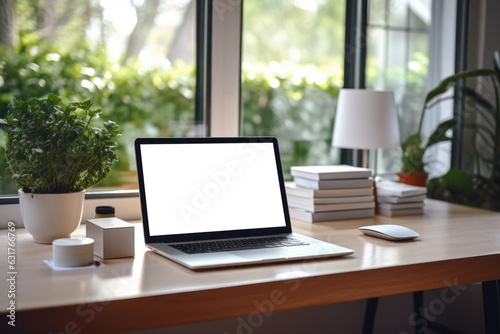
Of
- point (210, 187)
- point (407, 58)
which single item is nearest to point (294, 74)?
point (407, 58)

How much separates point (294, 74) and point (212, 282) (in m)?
2.42

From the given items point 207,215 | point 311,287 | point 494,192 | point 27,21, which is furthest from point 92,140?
point 494,192

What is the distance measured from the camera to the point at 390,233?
1.57 metres

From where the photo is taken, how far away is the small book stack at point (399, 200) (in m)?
1.98

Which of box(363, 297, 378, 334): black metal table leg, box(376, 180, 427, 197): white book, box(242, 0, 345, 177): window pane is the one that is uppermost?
box(242, 0, 345, 177): window pane

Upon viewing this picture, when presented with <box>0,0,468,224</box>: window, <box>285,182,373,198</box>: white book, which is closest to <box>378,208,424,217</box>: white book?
<box>285,182,373,198</box>: white book

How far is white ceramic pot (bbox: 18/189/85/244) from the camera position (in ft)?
4.72

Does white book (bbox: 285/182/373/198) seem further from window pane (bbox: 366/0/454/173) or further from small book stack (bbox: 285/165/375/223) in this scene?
window pane (bbox: 366/0/454/173)

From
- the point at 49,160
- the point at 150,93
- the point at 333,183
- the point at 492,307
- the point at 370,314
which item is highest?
the point at 150,93

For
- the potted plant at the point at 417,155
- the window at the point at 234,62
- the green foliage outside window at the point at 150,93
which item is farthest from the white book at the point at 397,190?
the green foliage outside window at the point at 150,93

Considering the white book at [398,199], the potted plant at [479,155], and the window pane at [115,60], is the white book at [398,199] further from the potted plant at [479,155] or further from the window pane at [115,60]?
the window pane at [115,60]

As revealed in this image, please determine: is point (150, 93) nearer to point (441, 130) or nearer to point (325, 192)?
point (441, 130)

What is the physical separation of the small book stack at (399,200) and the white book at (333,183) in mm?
93

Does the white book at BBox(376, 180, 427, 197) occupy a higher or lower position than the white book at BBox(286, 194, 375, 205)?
higher
